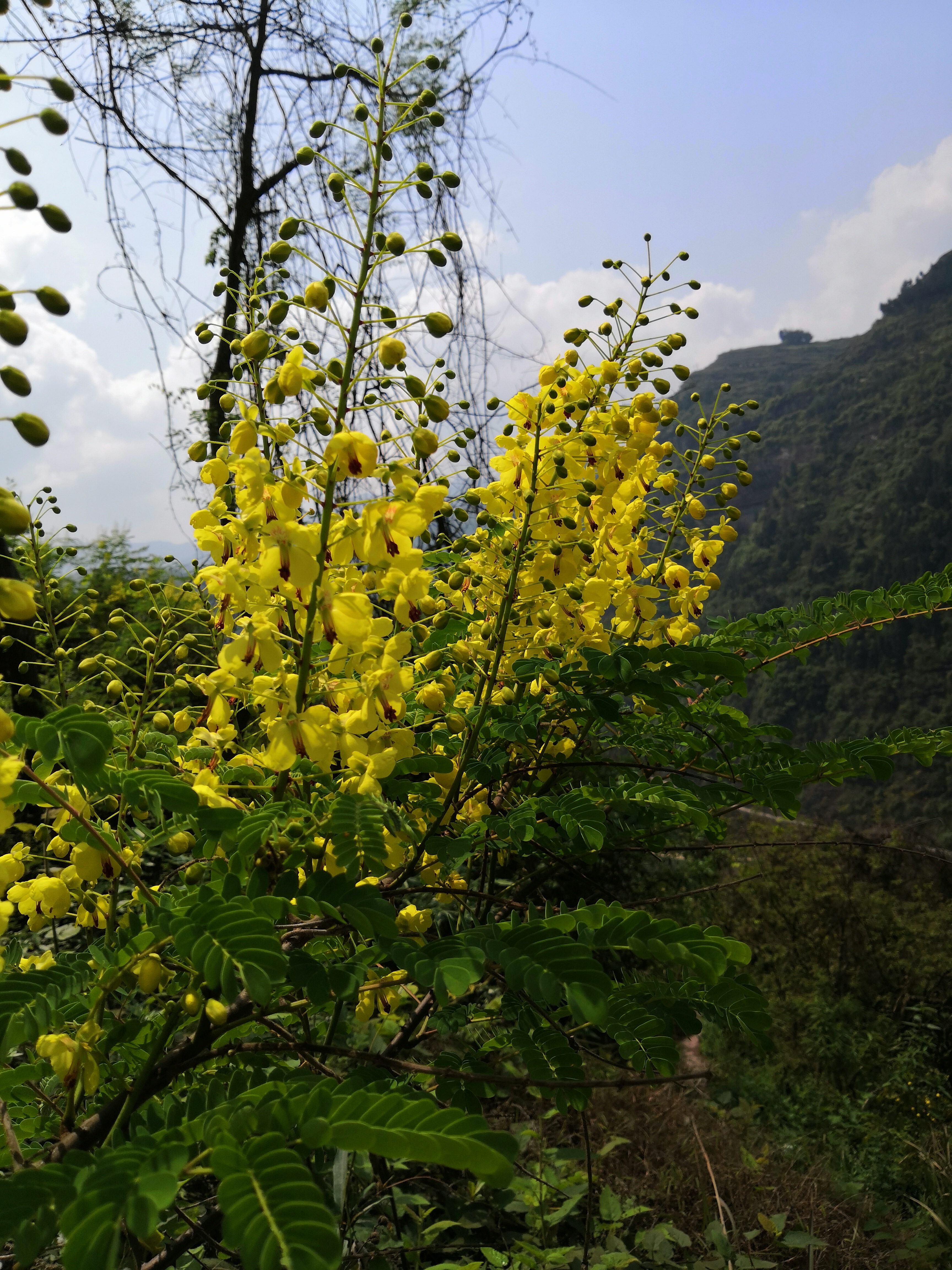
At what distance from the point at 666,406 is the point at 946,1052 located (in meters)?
8.55

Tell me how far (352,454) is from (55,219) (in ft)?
1.35

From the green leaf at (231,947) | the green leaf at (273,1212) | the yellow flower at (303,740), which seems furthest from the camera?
the yellow flower at (303,740)

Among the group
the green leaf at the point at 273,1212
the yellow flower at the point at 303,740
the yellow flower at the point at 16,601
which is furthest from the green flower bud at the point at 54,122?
the green leaf at the point at 273,1212

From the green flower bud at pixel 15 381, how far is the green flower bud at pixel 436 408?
503mm

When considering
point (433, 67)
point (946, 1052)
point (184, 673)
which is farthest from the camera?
point (946, 1052)

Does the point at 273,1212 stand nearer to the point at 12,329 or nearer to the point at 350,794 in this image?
the point at 350,794

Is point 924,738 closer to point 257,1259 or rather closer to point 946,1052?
point 257,1259

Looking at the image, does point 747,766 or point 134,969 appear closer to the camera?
point 134,969

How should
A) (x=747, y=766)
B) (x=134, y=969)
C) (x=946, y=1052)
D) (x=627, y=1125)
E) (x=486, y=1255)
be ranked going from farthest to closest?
(x=946, y=1052) < (x=627, y=1125) < (x=486, y=1255) < (x=747, y=766) < (x=134, y=969)

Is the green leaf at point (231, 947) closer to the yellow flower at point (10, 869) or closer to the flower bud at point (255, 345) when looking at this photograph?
the yellow flower at point (10, 869)

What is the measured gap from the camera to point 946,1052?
7527mm

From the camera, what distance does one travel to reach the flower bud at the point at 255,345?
41.8 inches

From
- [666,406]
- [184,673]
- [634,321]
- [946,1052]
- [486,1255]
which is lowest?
[946,1052]

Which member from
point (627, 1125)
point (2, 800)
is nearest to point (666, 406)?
point (2, 800)
